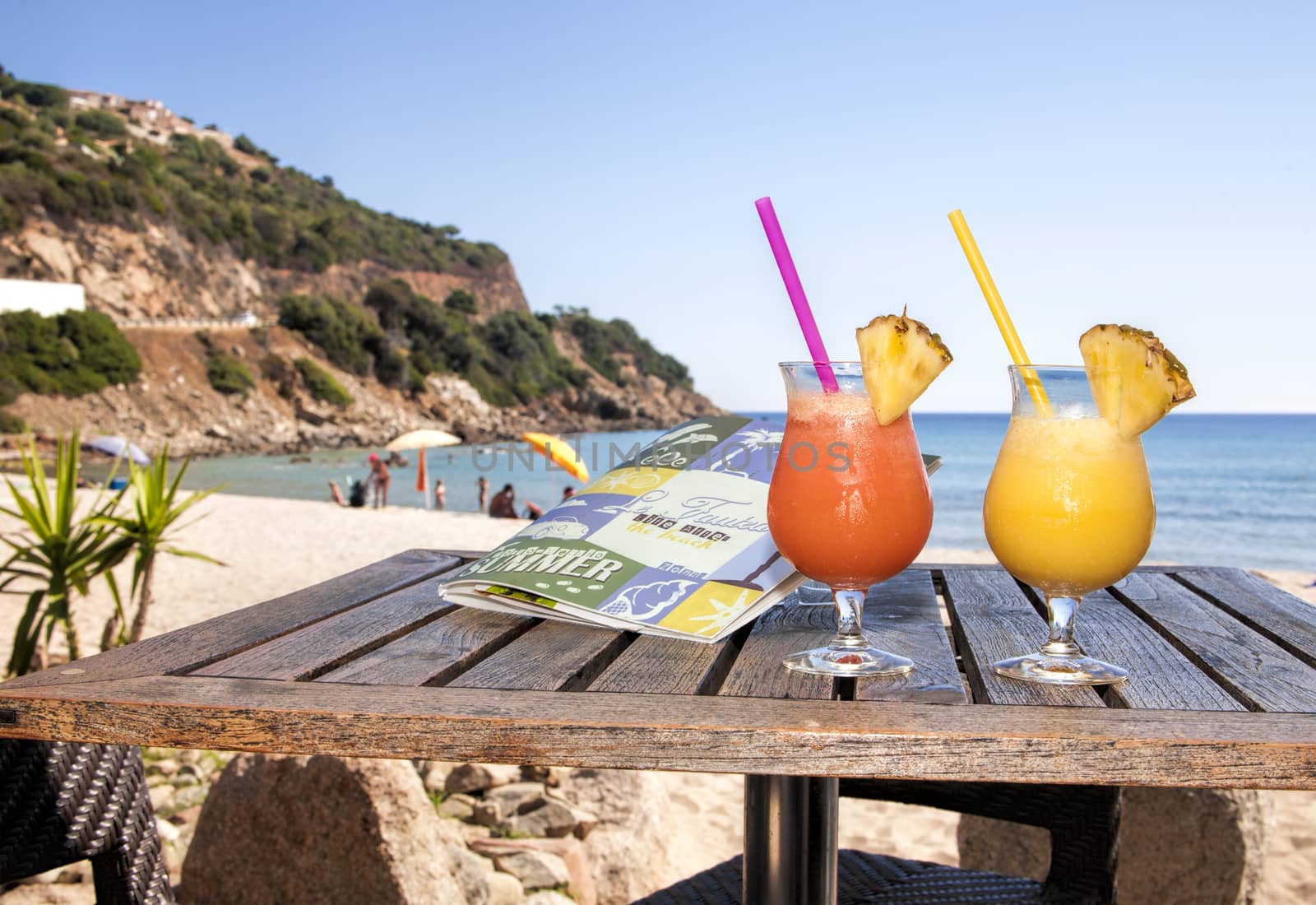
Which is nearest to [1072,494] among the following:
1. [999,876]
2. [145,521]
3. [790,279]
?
[790,279]

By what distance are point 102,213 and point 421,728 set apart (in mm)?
38474

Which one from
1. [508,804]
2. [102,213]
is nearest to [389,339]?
[102,213]

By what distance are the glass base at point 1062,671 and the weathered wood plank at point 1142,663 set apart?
1cm

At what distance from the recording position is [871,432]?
103cm

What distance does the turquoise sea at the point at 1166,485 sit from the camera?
1892cm

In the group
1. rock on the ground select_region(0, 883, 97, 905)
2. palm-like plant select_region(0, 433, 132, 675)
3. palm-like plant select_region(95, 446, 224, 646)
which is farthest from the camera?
palm-like plant select_region(95, 446, 224, 646)

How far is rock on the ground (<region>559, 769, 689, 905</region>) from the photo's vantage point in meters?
2.55

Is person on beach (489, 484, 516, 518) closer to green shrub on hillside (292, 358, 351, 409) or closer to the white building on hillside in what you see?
the white building on hillside

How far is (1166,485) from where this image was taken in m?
29.8

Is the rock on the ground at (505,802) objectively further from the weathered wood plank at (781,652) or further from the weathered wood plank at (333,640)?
the weathered wood plank at (781,652)

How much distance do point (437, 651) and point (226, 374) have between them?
36.6m

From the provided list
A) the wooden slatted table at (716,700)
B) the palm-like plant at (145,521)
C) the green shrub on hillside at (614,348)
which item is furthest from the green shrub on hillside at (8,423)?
the green shrub on hillside at (614,348)

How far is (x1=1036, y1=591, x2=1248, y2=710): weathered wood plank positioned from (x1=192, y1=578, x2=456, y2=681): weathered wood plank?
28.9 inches

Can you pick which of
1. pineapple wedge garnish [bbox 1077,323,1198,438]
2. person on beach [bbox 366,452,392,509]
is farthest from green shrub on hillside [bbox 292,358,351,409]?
pineapple wedge garnish [bbox 1077,323,1198,438]
